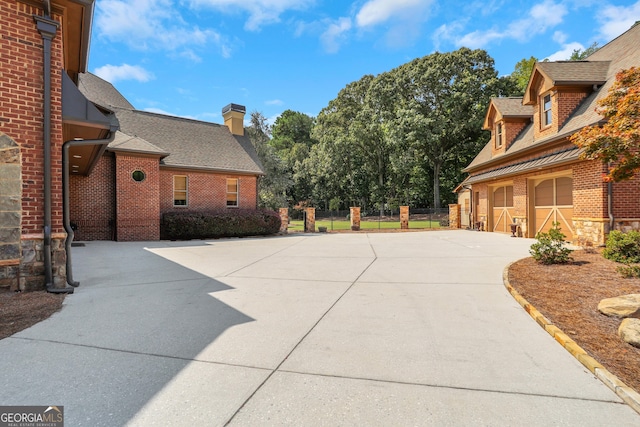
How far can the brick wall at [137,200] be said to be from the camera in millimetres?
14523

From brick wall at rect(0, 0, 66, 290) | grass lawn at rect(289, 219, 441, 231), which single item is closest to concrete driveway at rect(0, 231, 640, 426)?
brick wall at rect(0, 0, 66, 290)

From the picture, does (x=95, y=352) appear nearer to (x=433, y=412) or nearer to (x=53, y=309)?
(x=53, y=309)

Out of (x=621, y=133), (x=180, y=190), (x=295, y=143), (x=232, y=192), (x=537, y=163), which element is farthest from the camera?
(x=295, y=143)

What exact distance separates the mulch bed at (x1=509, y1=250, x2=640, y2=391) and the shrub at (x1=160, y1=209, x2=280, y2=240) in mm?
13051

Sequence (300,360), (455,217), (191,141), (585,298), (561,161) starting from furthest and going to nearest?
(455,217), (191,141), (561,161), (585,298), (300,360)

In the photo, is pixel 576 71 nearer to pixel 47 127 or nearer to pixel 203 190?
pixel 47 127

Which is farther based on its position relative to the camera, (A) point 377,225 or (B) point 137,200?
(A) point 377,225

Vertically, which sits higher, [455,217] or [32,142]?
[32,142]

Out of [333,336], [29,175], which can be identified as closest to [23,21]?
[29,175]

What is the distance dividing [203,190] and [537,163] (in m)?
15.8

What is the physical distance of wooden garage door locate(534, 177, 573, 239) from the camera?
41.8 ft

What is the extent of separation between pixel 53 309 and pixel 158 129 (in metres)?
16.5

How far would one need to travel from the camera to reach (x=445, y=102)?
3353 centimetres

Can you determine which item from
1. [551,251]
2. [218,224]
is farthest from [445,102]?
[551,251]
